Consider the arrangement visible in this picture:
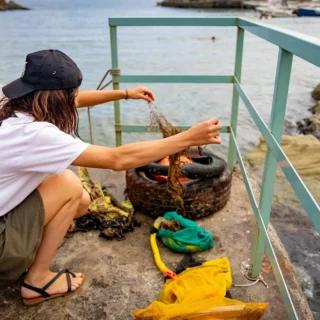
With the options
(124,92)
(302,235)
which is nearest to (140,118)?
(302,235)

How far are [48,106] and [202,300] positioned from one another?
138cm

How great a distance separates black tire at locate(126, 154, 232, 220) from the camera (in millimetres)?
3424

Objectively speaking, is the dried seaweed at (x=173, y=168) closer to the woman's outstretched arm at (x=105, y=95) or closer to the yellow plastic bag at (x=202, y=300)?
the woman's outstretched arm at (x=105, y=95)

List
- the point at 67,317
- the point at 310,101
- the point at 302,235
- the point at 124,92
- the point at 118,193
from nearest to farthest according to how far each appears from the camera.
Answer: the point at 67,317 < the point at 124,92 < the point at 118,193 < the point at 302,235 < the point at 310,101

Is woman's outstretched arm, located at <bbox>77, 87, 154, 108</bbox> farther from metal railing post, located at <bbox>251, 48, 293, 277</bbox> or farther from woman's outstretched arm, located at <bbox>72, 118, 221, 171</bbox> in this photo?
metal railing post, located at <bbox>251, 48, 293, 277</bbox>

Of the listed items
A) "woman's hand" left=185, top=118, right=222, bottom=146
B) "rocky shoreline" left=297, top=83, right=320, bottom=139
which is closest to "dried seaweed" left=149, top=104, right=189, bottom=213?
"woman's hand" left=185, top=118, right=222, bottom=146

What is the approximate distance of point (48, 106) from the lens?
2.15 metres

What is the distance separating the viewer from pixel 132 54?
74.6 ft

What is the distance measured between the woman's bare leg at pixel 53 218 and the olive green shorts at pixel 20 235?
3.0 inches

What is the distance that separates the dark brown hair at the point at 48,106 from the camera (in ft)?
6.99

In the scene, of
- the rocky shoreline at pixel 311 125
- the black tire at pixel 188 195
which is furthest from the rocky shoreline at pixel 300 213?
the black tire at pixel 188 195

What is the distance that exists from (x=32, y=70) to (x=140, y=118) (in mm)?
8257

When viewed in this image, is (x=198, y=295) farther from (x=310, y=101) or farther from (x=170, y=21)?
(x=310, y=101)

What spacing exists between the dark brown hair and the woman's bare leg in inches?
15.8
